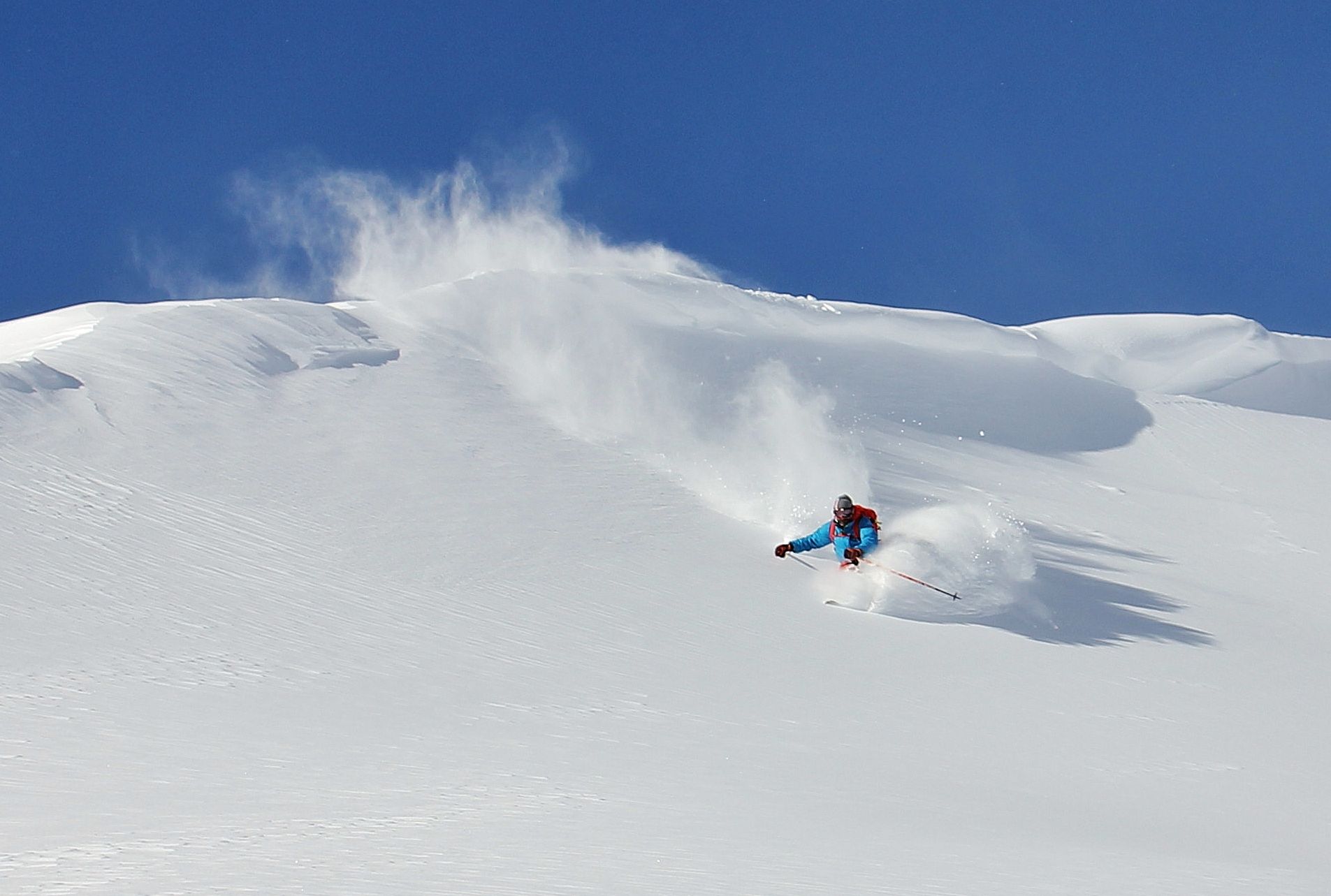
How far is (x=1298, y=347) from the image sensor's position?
100 feet

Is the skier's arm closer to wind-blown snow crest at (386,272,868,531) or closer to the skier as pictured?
the skier

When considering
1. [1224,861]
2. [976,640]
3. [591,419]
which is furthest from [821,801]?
[591,419]

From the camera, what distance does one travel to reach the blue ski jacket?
12359 millimetres

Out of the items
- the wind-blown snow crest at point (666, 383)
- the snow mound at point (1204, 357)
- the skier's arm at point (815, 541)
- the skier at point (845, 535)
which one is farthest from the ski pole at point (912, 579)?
the snow mound at point (1204, 357)

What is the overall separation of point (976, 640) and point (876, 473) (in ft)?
23.4

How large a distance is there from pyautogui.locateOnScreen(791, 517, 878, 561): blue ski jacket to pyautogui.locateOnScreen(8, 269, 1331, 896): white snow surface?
11.1 inches

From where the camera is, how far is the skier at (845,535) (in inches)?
486

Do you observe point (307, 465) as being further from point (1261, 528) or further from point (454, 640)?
point (1261, 528)

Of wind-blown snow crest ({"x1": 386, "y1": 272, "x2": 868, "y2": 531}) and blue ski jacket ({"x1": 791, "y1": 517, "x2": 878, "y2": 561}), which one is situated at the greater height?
wind-blown snow crest ({"x1": 386, "y1": 272, "x2": 868, "y2": 531})

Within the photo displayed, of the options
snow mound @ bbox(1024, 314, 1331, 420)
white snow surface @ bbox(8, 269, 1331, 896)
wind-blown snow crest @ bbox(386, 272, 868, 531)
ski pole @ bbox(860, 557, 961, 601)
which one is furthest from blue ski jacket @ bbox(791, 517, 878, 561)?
snow mound @ bbox(1024, 314, 1331, 420)

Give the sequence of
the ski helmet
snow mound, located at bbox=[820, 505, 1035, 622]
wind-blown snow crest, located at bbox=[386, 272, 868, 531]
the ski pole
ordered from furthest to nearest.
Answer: wind-blown snow crest, located at bbox=[386, 272, 868, 531] < the ski helmet < the ski pole < snow mound, located at bbox=[820, 505, 1035, 622]

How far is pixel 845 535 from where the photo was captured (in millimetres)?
12375

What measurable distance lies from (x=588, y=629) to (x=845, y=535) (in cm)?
377

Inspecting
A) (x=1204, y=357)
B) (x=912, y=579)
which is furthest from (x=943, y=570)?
(x=1204, y=357)
